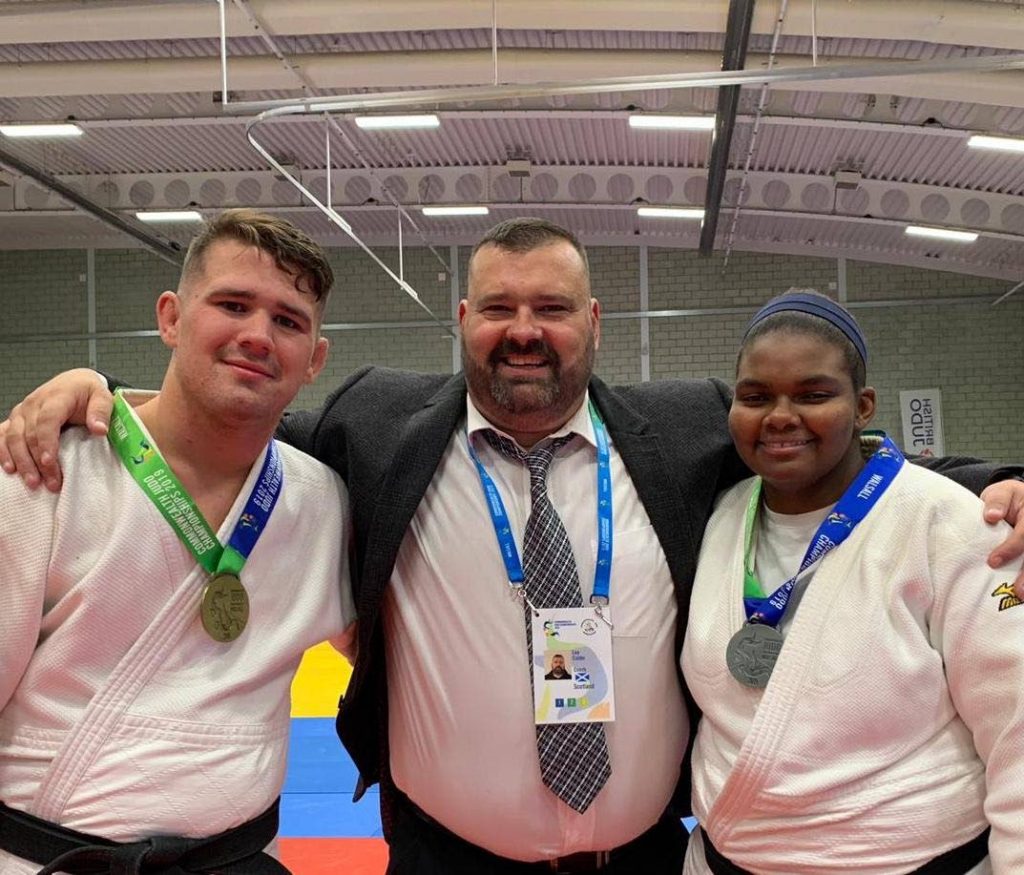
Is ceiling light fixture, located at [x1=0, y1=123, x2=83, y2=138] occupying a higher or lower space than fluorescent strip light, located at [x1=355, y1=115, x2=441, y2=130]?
higher

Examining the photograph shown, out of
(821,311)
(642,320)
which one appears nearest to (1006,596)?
(821,311)

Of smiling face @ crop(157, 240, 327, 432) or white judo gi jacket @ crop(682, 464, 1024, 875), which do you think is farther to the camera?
smiling face @ crop(157, 240, 327, 432)

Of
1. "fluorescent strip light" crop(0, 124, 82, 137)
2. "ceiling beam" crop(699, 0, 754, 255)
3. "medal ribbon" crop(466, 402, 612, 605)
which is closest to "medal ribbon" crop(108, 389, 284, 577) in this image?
"medal ribbon" crop(466, 402, 612, 605)

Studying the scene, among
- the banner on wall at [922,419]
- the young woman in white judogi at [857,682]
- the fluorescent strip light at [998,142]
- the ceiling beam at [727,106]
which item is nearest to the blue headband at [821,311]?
the young woman in white judogi at [857,682]

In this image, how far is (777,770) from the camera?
73.4 inches

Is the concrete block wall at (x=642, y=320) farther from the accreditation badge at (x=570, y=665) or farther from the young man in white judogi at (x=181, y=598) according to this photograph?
the young man in white judogi at (x=181, y=598)

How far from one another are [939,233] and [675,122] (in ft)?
17.7

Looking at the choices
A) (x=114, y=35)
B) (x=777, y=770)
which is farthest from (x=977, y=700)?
(x=114, y=35)

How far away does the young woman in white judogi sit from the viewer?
1807 mm

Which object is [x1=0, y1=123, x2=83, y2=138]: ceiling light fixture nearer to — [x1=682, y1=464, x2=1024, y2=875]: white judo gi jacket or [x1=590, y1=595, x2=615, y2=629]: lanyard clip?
[x1=590, y1=595, x2=615, y2=629]: lanyard clip

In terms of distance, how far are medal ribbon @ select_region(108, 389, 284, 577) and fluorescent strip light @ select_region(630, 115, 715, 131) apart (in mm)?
8970

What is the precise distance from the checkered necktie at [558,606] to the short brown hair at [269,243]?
74cm

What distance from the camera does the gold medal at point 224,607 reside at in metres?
1.96

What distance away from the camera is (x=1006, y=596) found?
1797 mm
